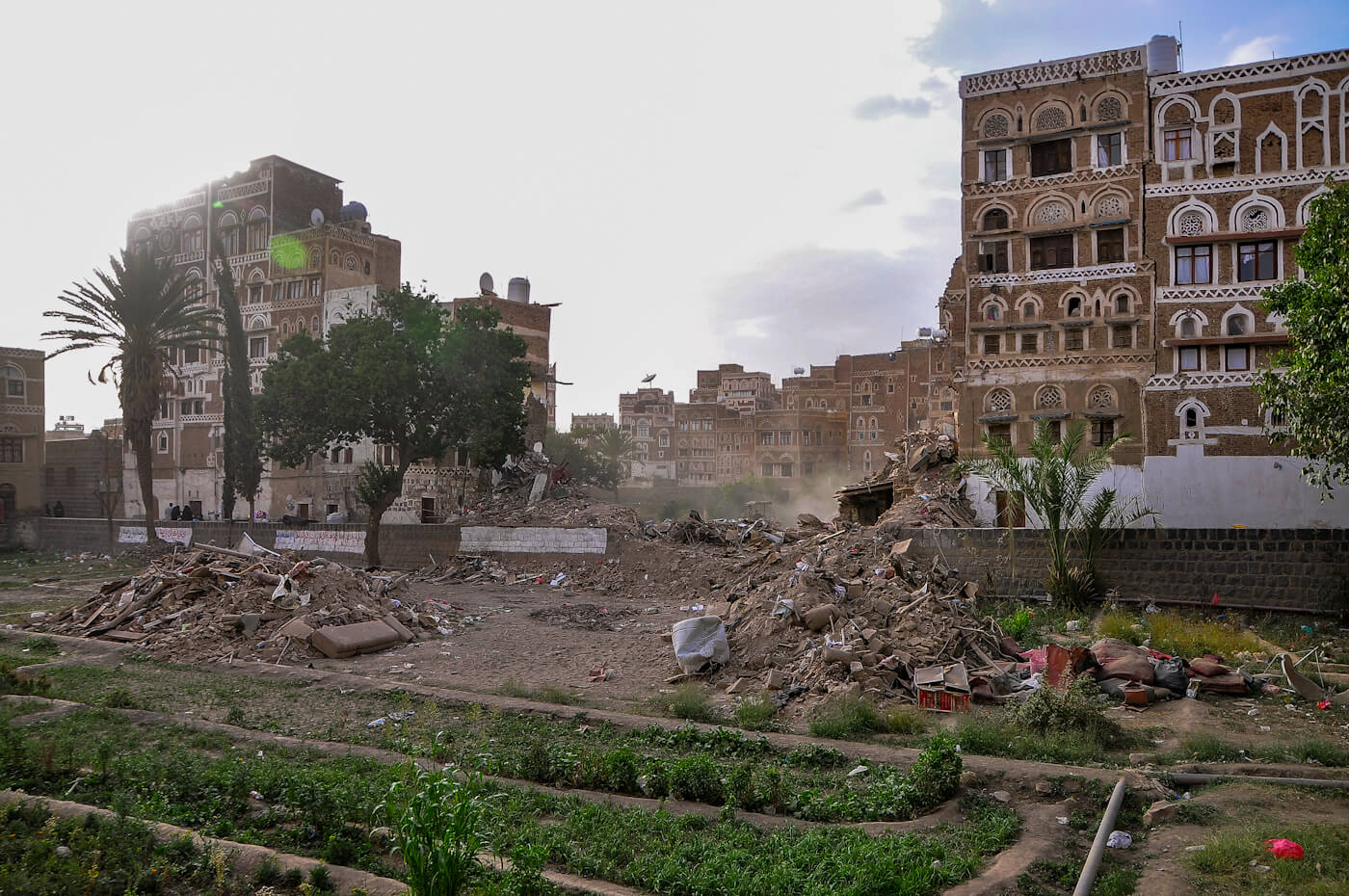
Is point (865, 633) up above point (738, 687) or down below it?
above

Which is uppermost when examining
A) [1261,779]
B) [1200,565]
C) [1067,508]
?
[1067,508]

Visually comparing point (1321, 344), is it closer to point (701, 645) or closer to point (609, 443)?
point (701, 645)

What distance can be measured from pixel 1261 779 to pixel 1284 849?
1.97 meters

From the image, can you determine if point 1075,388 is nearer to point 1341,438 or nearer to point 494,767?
point 1341,438

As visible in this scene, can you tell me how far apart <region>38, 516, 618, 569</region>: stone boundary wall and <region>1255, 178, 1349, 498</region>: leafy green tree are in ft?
61.5

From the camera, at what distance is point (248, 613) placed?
17.2m

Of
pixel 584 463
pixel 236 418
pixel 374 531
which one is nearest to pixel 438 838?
pixel 374 531

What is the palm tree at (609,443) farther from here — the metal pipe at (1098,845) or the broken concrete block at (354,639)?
the metal pipe at (1098,845)

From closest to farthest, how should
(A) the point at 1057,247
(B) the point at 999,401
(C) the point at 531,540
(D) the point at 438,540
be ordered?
(C) the point at 531,540 → (D) the point at 438,540 → (A) the point at 1057,247 → (B) the point at 999,401

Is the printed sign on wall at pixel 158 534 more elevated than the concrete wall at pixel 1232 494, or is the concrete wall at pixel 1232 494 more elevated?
the concrete wall at pixel 1232 494

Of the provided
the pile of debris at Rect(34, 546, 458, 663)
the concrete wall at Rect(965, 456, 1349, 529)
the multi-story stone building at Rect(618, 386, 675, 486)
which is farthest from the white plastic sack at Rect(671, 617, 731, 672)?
the multi-story stone building at Rect(618, 386, 675, 486)

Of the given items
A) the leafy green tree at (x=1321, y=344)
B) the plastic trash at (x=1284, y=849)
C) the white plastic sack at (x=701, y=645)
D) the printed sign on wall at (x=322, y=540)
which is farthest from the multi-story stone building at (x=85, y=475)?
the plastic trash at (x=1284, y=849)

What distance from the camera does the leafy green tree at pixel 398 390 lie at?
100 ft

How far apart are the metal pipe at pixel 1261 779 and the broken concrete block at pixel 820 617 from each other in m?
6.65
